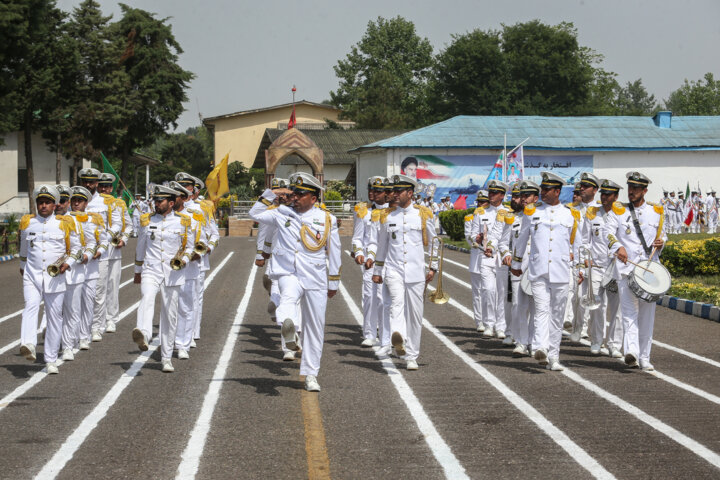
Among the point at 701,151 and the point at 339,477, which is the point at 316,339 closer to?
the point at 339,477

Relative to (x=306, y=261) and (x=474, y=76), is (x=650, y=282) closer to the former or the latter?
(x=306, y=261)

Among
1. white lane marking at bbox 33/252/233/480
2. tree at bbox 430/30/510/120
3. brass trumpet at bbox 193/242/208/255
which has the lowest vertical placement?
white lane marking at bbox 33/252/233/480

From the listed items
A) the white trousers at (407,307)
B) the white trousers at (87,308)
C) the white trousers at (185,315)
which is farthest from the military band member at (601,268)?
the white trousers at (87,308)

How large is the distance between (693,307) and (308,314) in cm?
921

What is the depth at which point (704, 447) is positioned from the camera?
22.7 feet

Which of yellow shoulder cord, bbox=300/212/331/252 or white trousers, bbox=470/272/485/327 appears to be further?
white trousers, bbox=470/272/485/327

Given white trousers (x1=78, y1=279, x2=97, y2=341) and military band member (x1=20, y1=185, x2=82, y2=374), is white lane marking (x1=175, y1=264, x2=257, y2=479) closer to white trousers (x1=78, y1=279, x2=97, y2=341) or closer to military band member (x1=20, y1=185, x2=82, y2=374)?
white trousers (x1=78, y1=279, x2=97, y2=341)

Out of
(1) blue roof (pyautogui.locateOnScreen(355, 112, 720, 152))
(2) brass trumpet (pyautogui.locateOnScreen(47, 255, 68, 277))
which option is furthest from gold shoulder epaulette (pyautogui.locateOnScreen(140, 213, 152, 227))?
(1) blue roof (pyautogui.locateOnScreen(355, 112, 720, 152))

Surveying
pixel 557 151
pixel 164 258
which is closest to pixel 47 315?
pixel 164 258

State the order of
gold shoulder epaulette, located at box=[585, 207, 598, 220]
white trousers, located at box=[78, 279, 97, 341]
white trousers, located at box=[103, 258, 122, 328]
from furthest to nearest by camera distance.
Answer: white trousers, located at box=[103, 258, 122, 328]
white trousers, located at box=[78, 279, 97, 341]
gold shoulder epaulette, located at box=[585, 207, 598, 220]

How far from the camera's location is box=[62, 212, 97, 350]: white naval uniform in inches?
432

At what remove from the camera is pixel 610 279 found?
11305 mm

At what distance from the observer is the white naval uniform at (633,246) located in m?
10.6

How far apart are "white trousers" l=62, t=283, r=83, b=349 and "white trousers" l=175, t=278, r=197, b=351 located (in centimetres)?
127
